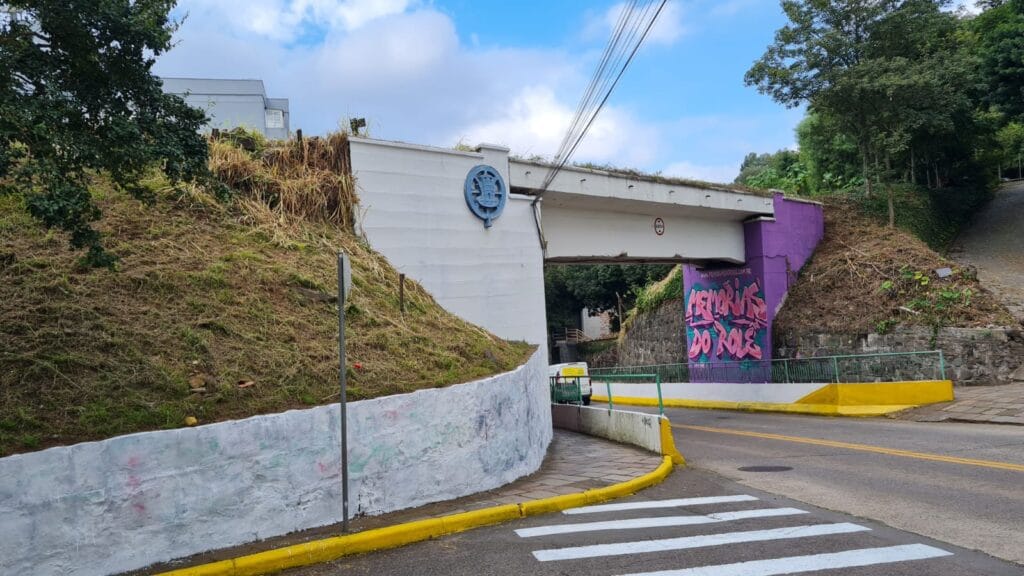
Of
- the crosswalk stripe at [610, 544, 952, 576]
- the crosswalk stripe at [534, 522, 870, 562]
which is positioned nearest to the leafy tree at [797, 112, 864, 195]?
the crosswalk stripe at [534, 522, 870, 562]

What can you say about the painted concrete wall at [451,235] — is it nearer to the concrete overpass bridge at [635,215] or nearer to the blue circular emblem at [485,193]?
the blue circular emblem at [485,193]

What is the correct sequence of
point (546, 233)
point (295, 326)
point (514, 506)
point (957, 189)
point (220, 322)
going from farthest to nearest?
point (957, 189), point (546, 233), point (295, 326), point (220, 322), point (514, 506)

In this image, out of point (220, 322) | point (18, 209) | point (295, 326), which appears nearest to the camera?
point (220, 322)

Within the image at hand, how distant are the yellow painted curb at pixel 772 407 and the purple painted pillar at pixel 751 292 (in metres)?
1.12

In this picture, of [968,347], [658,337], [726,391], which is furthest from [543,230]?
[658,337]

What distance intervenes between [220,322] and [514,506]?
14.4 feet

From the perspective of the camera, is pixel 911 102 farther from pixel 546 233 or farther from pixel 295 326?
pixel 295 326

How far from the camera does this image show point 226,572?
5988 mm

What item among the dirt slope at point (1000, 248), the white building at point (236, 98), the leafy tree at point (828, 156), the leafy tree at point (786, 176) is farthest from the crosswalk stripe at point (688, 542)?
the white building at point (236, 98)

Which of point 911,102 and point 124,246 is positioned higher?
point 911,102

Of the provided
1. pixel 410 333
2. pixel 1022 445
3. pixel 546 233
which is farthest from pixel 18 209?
pixel 1022 445

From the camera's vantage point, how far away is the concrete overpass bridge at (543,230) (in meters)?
14.7

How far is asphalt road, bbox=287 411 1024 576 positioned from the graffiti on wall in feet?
43.3

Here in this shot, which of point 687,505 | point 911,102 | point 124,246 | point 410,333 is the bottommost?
point 687,505
